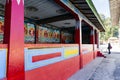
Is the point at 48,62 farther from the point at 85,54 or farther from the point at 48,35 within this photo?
the point at 48,35

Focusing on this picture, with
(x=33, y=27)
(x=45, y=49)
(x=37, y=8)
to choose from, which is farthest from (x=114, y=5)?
(x=45, y=49)

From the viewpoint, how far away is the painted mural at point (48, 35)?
38.8ft

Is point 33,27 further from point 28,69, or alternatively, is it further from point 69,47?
point 28,69

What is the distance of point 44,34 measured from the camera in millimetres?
12352

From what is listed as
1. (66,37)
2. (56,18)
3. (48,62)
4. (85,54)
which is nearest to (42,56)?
(48,62)

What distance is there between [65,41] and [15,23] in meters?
13.0

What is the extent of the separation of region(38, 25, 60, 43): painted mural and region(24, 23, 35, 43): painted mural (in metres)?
0.75

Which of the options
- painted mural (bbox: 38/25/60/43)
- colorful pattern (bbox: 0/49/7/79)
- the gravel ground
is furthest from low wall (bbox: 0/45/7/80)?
painted mural (bbox: 38/25/60/43)

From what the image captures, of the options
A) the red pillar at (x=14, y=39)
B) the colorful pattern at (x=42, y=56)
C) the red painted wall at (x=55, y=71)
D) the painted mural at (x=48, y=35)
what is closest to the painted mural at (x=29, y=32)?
the painted mural at (x=48, y=35)

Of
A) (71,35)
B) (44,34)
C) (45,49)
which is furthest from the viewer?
(71,35)

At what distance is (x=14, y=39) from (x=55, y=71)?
2.52 m

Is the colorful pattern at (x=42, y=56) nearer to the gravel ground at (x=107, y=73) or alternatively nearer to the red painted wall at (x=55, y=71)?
the red painted wall at (x=55, y=71)

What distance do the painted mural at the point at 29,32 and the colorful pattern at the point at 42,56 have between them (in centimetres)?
408

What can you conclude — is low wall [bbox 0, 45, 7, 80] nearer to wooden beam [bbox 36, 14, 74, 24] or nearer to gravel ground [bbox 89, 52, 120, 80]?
gravel ground [bbox 89, 52, 120, 80]
